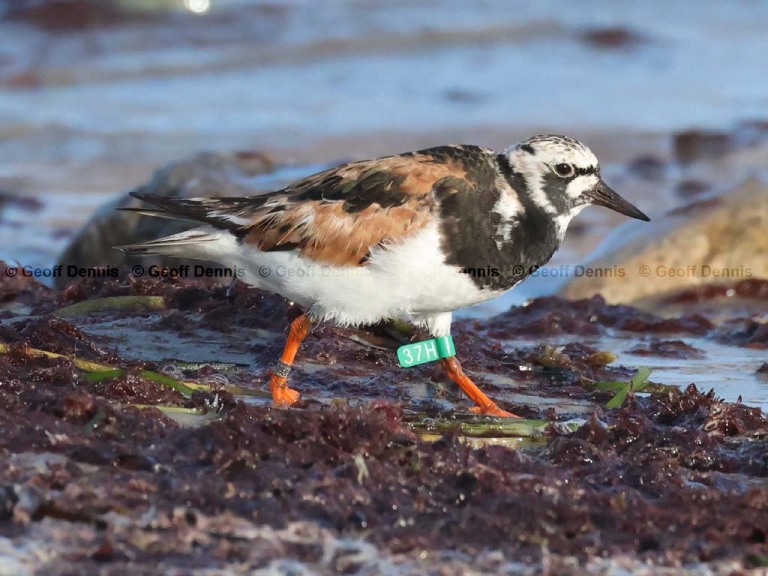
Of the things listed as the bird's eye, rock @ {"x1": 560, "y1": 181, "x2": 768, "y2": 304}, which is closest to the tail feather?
the bird's eye

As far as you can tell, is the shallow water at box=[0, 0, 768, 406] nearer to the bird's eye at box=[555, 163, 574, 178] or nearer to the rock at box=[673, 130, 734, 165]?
the rock at box=[673, 130, 734, 165]

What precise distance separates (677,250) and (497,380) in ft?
8.49

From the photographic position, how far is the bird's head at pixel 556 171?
4152 millimetres

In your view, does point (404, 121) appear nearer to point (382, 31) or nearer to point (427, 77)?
point (427, 77)

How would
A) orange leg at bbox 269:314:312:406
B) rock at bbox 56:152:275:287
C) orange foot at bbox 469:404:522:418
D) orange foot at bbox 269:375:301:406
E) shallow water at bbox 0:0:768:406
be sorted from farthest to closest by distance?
shallow water at bbox 0:0:768:406
rock at bbox 56:152:275:287
orange leg at bbox 269:314:312:406
orange foot at bbox 469:404:522:418
orange foot at bbox 269:375:301:406

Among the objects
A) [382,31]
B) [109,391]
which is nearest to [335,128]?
[382,31]

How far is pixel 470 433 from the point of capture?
356cm

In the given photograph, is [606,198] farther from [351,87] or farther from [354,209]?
[351,87]

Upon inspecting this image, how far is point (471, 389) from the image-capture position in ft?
13.9

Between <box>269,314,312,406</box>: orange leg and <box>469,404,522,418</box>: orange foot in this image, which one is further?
<box>269,314,312,406</box>: orange leg

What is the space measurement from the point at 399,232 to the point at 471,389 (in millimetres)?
707

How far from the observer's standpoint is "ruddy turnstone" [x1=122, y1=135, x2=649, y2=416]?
3914 millimetres

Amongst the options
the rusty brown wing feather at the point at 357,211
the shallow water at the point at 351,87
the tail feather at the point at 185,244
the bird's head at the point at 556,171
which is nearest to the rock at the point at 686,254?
the shallow water at the point at 351,87

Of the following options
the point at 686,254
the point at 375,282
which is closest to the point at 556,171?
the point at 375,282
